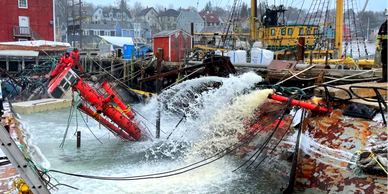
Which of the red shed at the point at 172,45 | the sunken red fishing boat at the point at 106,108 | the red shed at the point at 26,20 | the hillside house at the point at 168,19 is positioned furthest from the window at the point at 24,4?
the hillside house at the point at 168,19

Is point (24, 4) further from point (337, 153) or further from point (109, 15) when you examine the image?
point (109, 15)

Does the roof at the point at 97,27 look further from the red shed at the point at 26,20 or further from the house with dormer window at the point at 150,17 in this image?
the red shed at the point at 26,20

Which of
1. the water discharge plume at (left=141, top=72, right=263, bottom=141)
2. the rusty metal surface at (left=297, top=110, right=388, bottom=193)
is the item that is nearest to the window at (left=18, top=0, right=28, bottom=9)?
the water discharge plume at (left=141, top=72, right=263, bottom=141)

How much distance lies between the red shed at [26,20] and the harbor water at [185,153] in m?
26.6

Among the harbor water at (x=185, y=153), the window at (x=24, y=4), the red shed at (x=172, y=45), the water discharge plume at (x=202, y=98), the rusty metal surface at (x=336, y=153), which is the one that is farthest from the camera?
the window at (x=24, y=4)

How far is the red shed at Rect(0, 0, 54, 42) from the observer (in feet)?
115

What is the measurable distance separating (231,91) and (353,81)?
14.2 ft

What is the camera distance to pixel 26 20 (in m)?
36.2

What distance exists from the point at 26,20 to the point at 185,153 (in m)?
33.1

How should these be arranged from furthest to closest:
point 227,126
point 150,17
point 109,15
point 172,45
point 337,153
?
A: point 109,15
point 150,17
point 172,45
point 227,126
point 337,153

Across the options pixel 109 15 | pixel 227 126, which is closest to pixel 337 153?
pixel 227 126

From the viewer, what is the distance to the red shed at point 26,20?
115ft

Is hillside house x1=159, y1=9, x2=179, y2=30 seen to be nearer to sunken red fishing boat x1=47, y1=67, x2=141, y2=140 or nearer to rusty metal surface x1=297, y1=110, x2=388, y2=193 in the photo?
sunken red fishing boat x1=47, y1=67, x2=141, y2=140

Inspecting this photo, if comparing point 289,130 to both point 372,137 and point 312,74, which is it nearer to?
point 372,137
